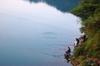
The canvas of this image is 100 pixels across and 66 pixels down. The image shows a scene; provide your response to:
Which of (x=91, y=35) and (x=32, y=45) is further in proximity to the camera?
(x=32, y=45)

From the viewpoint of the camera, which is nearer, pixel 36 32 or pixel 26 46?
pixel 26 46

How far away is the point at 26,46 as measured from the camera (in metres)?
33.0

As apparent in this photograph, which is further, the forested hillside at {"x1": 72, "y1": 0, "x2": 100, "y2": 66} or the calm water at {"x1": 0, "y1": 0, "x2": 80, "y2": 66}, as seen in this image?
the calm water at {"x1": 0, "y1": 0, "x2": 80, "y2": 66}

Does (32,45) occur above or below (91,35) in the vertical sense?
above

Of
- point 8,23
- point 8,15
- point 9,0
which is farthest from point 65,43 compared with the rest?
point 9,0

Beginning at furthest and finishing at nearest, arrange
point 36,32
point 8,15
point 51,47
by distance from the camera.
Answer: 1. point 8,15
2. point 36,32
3. point 51,47

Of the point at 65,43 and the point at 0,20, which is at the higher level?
the point at 0,20

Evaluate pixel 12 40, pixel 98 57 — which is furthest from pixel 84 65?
pixel 12 40

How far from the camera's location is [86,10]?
73.6 feet

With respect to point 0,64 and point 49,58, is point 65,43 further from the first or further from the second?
point 0,64

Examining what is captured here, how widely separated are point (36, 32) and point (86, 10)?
20.0m

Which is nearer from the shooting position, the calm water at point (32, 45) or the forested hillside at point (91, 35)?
the forested hillside at point (91, 35)

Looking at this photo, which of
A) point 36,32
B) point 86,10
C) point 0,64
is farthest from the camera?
point 36,32

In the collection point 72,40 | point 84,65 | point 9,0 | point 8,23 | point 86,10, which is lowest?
point 84,65
